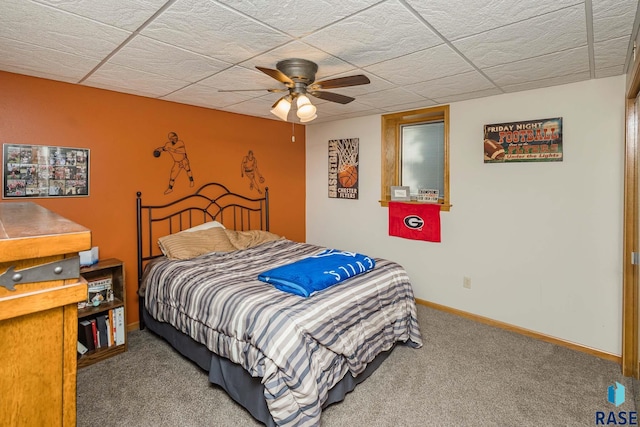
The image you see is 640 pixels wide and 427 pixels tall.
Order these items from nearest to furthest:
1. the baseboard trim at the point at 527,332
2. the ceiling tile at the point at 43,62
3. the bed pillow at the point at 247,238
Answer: the ceiling tile at the point at 43,62
the baseboard trim at the point at 527,332
the bed pillow at the point at 247,238

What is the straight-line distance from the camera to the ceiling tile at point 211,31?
1742 millimetres

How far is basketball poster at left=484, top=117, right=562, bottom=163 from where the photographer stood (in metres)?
3.04

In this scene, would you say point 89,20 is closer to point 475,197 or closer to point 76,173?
point 76,173

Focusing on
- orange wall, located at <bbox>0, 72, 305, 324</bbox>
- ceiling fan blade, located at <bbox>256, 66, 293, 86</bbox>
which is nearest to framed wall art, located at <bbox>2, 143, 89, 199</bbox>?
orange wall, located at <bbox>0, 72, 305, 324</bbox>

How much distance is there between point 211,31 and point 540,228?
3172 mm

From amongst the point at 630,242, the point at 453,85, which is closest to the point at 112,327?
the point at 453,85

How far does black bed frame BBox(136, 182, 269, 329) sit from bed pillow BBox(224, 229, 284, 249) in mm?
367

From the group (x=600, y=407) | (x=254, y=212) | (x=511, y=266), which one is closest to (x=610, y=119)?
(x=511, y=266)

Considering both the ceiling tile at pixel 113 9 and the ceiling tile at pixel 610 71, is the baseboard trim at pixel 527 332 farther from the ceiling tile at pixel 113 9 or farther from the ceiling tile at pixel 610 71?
the ceiling tile at pixel 113 9

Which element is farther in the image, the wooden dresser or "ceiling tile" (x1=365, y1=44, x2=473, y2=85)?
"ceiling tile" (x1=365, y1=44, x2=473, y2=85)

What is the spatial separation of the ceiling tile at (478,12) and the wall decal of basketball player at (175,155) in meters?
2.82

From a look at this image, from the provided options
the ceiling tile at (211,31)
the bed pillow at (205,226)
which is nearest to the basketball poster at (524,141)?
the ceiling tile at (211,31)

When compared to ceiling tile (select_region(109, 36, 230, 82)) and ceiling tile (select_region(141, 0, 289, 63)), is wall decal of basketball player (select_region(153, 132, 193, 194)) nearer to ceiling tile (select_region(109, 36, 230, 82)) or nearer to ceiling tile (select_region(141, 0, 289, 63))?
ceiling tile (select_region(109, 36, 230, 82))

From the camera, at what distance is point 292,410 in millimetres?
1941
